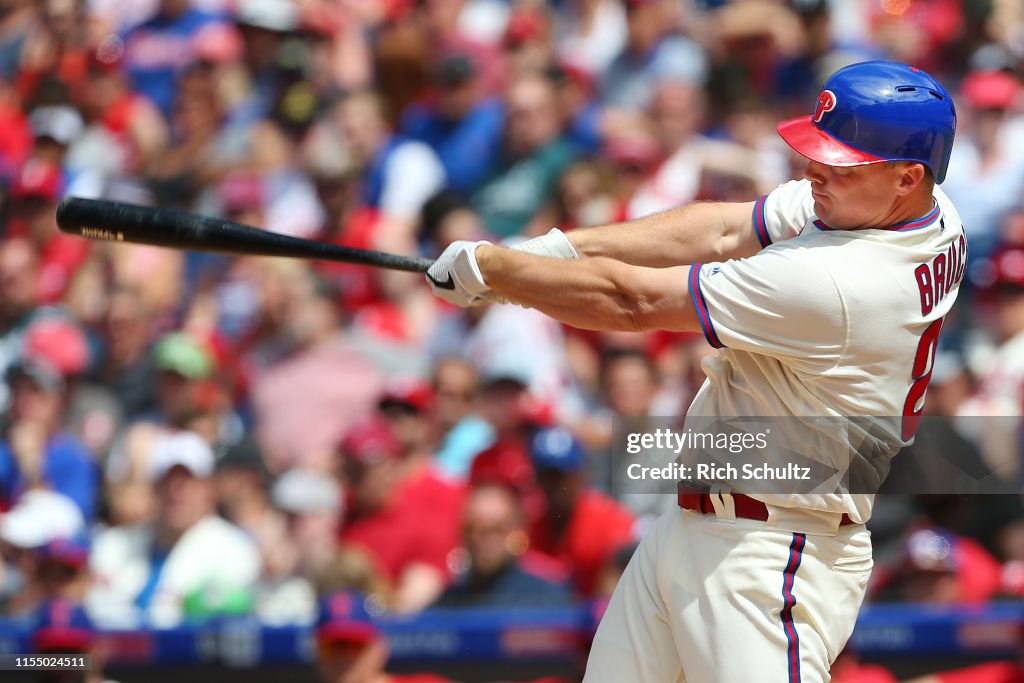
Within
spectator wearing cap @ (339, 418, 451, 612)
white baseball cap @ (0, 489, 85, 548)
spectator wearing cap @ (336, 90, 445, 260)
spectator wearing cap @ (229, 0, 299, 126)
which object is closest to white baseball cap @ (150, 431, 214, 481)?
white baseball cap @ (0, 489, 85, 548)

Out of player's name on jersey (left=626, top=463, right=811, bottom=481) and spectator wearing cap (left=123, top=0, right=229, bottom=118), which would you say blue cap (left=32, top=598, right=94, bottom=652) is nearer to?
player's name on jersey (left=626, top=463, right=811, bottom=481)

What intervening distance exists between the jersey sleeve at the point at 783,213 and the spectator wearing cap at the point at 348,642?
6.11 feet

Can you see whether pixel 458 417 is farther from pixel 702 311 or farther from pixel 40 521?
pixel 702 311

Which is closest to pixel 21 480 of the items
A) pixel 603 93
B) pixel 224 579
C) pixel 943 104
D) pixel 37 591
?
pixel 37 591

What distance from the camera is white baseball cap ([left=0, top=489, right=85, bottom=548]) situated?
230 inches

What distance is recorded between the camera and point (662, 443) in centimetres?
403

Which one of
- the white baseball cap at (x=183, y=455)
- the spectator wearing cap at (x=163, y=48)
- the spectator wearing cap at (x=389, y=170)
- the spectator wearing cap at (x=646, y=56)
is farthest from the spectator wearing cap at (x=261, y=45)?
the white baseball cap at (x=183, y=455)

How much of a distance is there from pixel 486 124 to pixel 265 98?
1574 millimetres

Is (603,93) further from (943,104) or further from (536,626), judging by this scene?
(943,104)

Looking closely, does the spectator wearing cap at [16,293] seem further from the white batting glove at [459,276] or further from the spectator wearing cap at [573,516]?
the white batting glove at [459,276]

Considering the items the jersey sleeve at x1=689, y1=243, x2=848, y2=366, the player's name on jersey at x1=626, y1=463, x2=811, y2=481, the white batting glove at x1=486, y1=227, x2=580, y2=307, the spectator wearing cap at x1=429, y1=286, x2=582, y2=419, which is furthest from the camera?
the spectator wearing cap at x1=429, y1=286, x2=582, y2=419

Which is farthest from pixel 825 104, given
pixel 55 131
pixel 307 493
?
pixel 55 131

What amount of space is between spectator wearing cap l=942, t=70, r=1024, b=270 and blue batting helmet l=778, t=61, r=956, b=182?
316 cm

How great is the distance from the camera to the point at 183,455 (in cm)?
593
